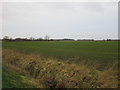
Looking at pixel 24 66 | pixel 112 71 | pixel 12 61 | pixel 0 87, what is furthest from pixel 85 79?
pixel 12 61

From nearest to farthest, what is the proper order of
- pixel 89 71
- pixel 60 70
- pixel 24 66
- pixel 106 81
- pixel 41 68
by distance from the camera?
pixel 106 81 → pixel 89 71 → pixel 60 70 → pixel 41 68 → pixel 24 66

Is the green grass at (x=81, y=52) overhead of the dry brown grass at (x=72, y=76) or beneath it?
overhead

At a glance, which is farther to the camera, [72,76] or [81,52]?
[81,52]

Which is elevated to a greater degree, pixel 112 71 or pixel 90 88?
pixel 112 71

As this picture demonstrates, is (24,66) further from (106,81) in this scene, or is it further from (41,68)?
(106,81)

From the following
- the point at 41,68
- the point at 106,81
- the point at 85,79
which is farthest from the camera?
the point at 41,68

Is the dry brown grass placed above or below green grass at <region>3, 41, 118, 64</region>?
below

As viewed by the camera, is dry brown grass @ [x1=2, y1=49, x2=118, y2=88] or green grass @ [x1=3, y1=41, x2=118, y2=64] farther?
green grass @ [x1=3, y1=41, x2=118, y2=64]

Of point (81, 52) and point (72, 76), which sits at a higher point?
point (81, 52)

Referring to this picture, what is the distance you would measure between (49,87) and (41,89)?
0.98 m

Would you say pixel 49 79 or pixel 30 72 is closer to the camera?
pixel 49 79

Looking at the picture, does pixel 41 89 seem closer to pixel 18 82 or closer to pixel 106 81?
pixel 18 82

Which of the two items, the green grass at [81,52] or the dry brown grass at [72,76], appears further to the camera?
the green grass at [81,52]

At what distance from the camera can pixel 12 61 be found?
66.1ft
